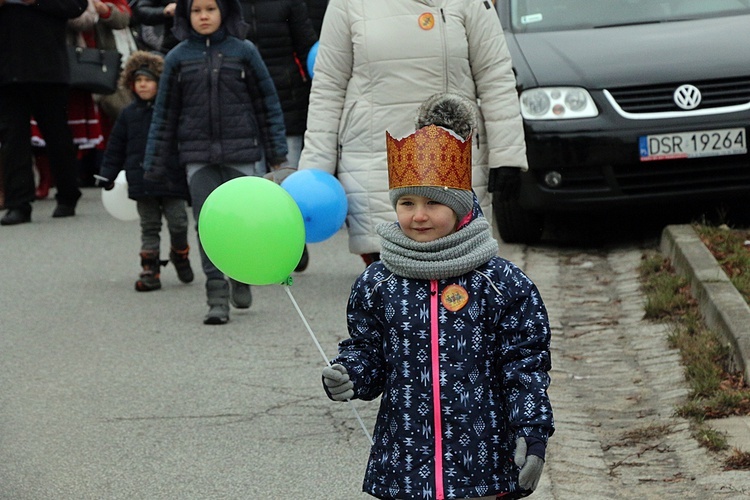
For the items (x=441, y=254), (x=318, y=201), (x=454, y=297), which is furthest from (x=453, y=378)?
(x=318, y=201)

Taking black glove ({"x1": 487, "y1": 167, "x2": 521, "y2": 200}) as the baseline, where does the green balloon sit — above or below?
above

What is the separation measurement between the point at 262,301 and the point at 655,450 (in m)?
4.06

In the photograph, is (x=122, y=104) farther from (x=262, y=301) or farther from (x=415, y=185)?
(x=415, y=185)

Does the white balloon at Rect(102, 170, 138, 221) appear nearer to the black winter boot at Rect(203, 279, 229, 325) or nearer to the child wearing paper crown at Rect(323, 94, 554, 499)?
the black winter boot at Rect(203, 279, 229, 325)

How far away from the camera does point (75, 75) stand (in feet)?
44.1

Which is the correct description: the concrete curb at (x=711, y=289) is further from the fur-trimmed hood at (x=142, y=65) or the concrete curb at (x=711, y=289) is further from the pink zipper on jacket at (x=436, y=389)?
the fur-trimmed hood at (x=142, y=65)

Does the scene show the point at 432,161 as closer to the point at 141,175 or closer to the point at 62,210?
the point at 141,175

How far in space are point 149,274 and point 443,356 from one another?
20.3ft

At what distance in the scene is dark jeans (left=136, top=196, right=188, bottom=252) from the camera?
31.7 feet

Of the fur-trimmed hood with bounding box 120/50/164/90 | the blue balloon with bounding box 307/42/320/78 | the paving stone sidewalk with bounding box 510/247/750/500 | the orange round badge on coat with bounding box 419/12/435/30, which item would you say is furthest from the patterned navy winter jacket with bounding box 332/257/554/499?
the blue balloon with bounding box 307/42/320/78

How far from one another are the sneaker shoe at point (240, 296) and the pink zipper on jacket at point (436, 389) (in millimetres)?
5065

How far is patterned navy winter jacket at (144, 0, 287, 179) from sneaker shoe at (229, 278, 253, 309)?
2.70 feet

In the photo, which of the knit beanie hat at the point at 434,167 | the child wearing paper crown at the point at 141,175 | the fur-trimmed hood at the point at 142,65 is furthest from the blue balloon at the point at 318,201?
the fur-trimmed hood at the point at 142,65

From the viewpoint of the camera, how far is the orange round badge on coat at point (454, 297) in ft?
12.1
